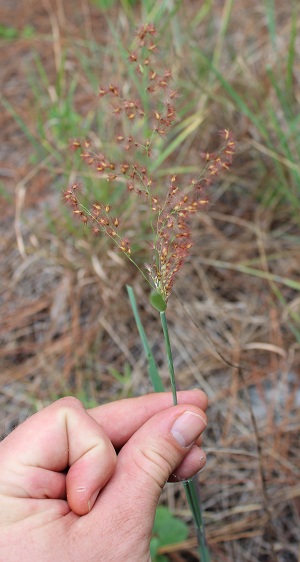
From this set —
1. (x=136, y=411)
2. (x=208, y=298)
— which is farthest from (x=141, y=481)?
(x=208, y=298)

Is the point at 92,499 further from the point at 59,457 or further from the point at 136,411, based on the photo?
the point at 136,411

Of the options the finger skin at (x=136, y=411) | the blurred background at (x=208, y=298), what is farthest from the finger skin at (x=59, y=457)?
the blurred background at (x=208, y=298)

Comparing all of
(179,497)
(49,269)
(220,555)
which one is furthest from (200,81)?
(220,555)

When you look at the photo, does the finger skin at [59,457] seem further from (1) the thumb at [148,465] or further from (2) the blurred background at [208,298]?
(2) the blurred background at [208,298]

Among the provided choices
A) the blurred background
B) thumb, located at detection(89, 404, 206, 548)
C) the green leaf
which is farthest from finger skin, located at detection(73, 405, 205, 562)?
the blurred background

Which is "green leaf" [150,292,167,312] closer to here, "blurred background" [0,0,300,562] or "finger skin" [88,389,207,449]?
"finger skin" [88,389,207,449]

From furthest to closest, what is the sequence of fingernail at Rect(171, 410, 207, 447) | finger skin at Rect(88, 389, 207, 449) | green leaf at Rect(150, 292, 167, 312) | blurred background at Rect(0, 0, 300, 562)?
blurred background at Rect(0, 0, 300, 562), finger skin at Rect(88, 389, 207, 449), fingernail at Rect(171, 410, 207, 447), green leaf at Rect(150, 292, 167, 312)

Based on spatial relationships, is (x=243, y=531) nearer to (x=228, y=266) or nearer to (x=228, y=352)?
(x=228, y=352)
